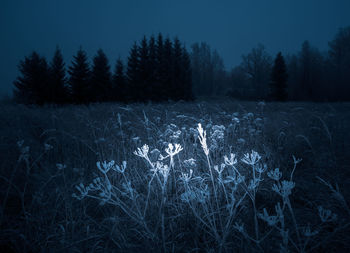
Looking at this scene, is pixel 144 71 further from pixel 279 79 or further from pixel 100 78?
pixel 279 79

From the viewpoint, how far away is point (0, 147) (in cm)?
297

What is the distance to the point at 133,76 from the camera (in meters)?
31.1

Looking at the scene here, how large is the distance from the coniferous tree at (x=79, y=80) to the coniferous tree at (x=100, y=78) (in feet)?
2.93

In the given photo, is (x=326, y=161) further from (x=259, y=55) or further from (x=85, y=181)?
(x=259, y=55)

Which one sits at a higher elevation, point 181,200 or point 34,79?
point 34,79

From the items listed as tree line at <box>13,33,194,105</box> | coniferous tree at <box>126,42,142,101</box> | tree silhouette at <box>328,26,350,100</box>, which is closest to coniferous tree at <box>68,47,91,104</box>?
tree line at <box>13,33,194,105</box>

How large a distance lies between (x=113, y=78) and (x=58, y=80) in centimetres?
713

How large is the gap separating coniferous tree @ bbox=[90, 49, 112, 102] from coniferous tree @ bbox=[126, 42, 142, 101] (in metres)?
3.20

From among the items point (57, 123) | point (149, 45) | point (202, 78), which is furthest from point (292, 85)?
point (57, 123)

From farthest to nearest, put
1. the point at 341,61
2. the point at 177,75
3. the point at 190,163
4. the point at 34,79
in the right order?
the point at 177,75
the point at 341,61
the point at 34,79
the point at 190,163

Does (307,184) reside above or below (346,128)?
below

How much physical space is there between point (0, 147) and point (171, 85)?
30.7 meters

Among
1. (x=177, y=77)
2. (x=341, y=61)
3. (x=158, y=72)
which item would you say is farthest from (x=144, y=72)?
(x=341, y=61)

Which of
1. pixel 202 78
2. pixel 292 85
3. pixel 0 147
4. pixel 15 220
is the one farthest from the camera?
pixel 202 78
